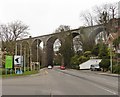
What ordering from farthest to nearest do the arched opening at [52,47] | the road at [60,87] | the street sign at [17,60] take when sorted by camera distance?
the arched opening at [52,47], the street sign at [17,60], the road at [60,87]

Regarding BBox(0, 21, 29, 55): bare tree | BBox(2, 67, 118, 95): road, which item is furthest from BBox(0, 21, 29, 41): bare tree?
BBox(2, 67, 118, 95): road

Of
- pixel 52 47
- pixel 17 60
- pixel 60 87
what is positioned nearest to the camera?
pixel 60 87

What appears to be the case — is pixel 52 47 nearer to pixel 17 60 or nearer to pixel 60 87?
pixel 17 60

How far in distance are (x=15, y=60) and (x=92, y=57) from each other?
45.8m

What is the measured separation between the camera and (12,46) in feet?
255

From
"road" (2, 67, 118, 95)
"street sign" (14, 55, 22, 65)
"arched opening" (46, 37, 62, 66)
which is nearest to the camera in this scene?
"road" (2, 67, 118, 95)

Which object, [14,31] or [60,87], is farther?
[14,31]

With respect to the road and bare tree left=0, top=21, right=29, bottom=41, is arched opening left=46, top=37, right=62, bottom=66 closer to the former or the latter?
bare tree left=0, top=21, right=29, bottom=41

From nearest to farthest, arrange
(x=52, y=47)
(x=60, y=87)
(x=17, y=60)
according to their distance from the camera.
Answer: (x=60, y=87) → (x=17, y=60) → (x=52, y=47)

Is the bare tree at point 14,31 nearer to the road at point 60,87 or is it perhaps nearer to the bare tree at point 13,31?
the bare tree at point 13,31

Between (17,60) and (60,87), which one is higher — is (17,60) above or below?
above

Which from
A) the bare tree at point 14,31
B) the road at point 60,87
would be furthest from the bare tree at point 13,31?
the road at point 60,87

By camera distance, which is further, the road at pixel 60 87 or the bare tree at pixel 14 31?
the bare tree at pixel 14 31

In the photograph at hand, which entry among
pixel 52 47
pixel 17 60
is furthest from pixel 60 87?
pixel 52 47
